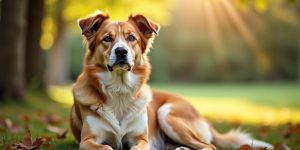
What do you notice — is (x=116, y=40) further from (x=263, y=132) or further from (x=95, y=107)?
(x=263, y=132)

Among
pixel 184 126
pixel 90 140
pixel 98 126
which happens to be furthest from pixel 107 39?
pixel 184 126

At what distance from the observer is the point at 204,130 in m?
6.23

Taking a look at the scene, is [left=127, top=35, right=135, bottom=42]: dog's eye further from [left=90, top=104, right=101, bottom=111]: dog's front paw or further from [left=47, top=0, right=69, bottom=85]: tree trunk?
[left=47, top=0, right=69, bottom=85]: tree trunk

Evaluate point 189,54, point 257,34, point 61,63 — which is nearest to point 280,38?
point 257,34

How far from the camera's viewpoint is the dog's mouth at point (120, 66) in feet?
16.8

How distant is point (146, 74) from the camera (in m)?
5.50

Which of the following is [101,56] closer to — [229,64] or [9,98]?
[9,98]

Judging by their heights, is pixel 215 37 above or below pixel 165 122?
below

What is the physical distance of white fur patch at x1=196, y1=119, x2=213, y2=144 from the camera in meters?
6.15

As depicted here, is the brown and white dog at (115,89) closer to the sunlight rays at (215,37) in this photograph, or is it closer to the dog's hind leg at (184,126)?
the dog's hind leg at (184,126)

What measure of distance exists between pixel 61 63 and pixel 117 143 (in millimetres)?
25203

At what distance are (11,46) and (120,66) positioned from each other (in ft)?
15.7

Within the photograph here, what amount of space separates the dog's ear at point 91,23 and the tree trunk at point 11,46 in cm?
415

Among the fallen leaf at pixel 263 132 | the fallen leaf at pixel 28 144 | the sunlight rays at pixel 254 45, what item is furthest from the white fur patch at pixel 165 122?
the sunlight rays at pixel 254 45
